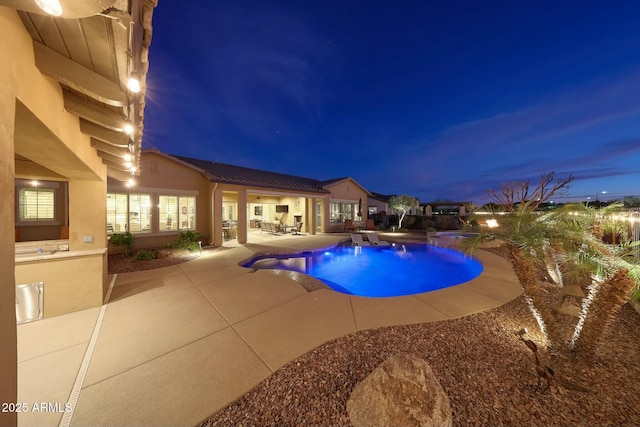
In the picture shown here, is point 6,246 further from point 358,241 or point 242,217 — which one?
point 358,241

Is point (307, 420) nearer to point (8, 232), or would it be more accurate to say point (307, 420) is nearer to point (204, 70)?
point (8, 232)

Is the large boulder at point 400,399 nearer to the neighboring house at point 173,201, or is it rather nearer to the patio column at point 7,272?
the patio column at point 7,272

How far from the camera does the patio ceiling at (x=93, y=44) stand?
4.79 ft

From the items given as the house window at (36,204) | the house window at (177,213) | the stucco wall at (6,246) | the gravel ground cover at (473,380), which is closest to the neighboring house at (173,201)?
the house window at (177,213)

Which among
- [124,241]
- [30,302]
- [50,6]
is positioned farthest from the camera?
[124,241]

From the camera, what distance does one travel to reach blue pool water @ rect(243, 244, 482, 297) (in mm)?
7004

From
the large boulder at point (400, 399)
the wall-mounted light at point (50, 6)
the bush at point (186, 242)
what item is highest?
the wall-mounted light at point (50, 6)

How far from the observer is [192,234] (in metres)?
9.53

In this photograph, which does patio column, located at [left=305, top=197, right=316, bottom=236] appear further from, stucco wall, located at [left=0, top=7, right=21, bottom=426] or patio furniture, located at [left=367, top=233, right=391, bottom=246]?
stucco wall, located at [left=0, top=7, right=21, bottom=426]

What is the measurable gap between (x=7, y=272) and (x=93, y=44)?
211cm

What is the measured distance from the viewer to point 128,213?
9.30 metres

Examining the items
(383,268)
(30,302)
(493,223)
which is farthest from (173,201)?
(493,223)

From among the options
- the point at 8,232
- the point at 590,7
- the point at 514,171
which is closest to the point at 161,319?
the point at 8,232

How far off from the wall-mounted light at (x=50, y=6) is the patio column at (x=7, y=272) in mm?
673
